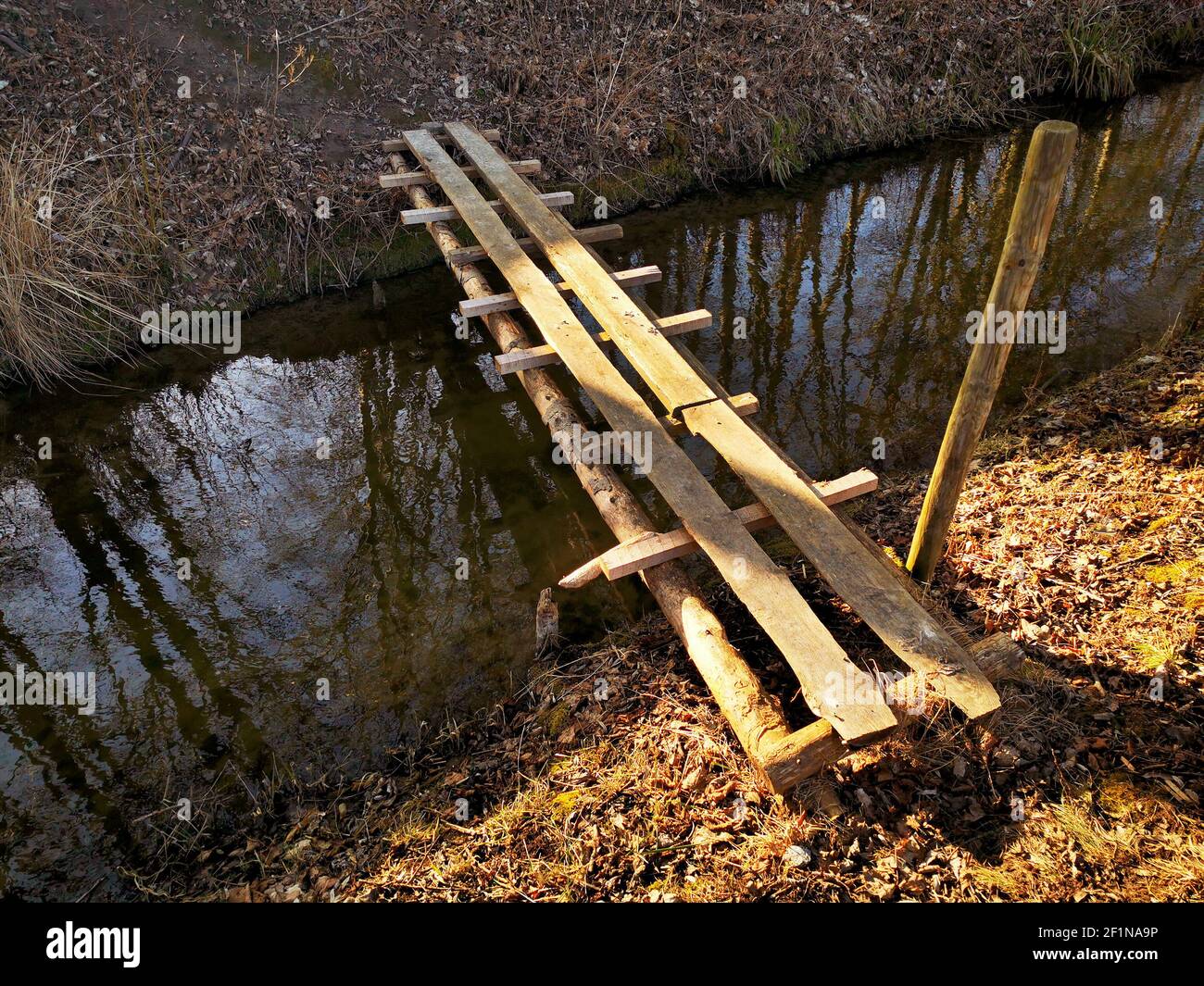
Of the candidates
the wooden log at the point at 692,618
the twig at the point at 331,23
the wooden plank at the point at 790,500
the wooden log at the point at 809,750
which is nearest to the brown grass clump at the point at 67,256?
the twig at the point at 331,23

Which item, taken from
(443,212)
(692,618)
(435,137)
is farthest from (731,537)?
(435,137)

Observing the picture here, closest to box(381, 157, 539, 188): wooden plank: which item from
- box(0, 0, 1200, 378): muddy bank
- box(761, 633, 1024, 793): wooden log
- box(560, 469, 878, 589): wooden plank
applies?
box(0, 0, 1200, 378): muddy bank

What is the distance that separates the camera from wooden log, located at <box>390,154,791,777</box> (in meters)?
3.15

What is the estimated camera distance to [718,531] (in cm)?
383

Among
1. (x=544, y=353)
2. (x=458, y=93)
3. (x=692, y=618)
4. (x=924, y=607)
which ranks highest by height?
(x=458, y=93)

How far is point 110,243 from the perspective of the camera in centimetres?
685

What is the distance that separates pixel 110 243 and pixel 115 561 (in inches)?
130

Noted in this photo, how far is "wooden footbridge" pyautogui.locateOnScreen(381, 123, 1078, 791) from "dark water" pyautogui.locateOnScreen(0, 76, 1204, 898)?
793mm

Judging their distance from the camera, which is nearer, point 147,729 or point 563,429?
point 147,729

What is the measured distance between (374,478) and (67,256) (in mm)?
3436

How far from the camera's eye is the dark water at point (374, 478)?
13.4 feet

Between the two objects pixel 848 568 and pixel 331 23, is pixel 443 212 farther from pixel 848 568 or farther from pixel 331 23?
pixel 848 568
